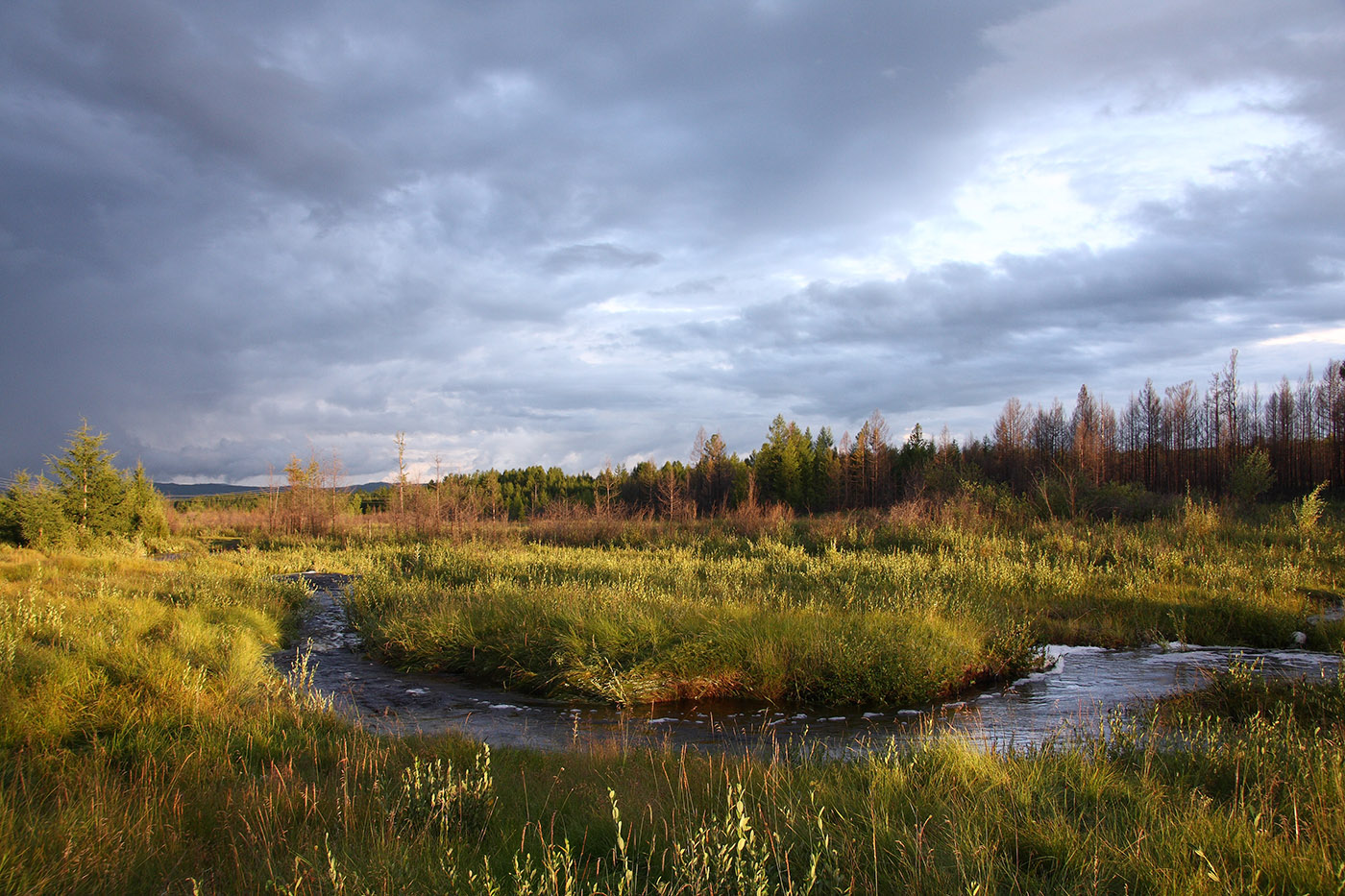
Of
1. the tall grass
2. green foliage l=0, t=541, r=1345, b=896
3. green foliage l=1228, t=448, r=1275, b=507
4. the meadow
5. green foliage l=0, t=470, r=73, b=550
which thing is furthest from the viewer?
green foliage l=1228, t=448, r=1275, b=507

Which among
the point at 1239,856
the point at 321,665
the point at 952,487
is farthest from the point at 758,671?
the point at 952,487

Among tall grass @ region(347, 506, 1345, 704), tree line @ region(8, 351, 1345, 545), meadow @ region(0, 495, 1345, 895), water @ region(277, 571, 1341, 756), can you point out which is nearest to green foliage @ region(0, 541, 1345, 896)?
meadow @ region(0, 495, 1345, 895)

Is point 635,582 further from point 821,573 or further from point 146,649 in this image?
point 146,649

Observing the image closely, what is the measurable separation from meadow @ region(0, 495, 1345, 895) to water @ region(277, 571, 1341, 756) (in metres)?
0.52

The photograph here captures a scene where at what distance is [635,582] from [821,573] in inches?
181

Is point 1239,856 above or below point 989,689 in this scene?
above

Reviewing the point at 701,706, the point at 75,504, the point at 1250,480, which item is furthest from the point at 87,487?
the point at 1250,480

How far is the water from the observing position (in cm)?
711

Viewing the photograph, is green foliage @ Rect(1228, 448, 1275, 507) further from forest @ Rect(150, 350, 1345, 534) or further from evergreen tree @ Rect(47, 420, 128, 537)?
evergreen tree @ Rect(47, 420, 128, 537)

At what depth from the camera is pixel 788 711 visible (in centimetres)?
860

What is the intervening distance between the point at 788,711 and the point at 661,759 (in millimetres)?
3352

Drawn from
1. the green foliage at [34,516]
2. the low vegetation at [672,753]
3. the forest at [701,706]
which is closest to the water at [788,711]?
the forest at [701,706]

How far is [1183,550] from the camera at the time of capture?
1730 centimetres

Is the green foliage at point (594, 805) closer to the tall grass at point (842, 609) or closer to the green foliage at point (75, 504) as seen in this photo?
the tall grass at point (842, 609)
